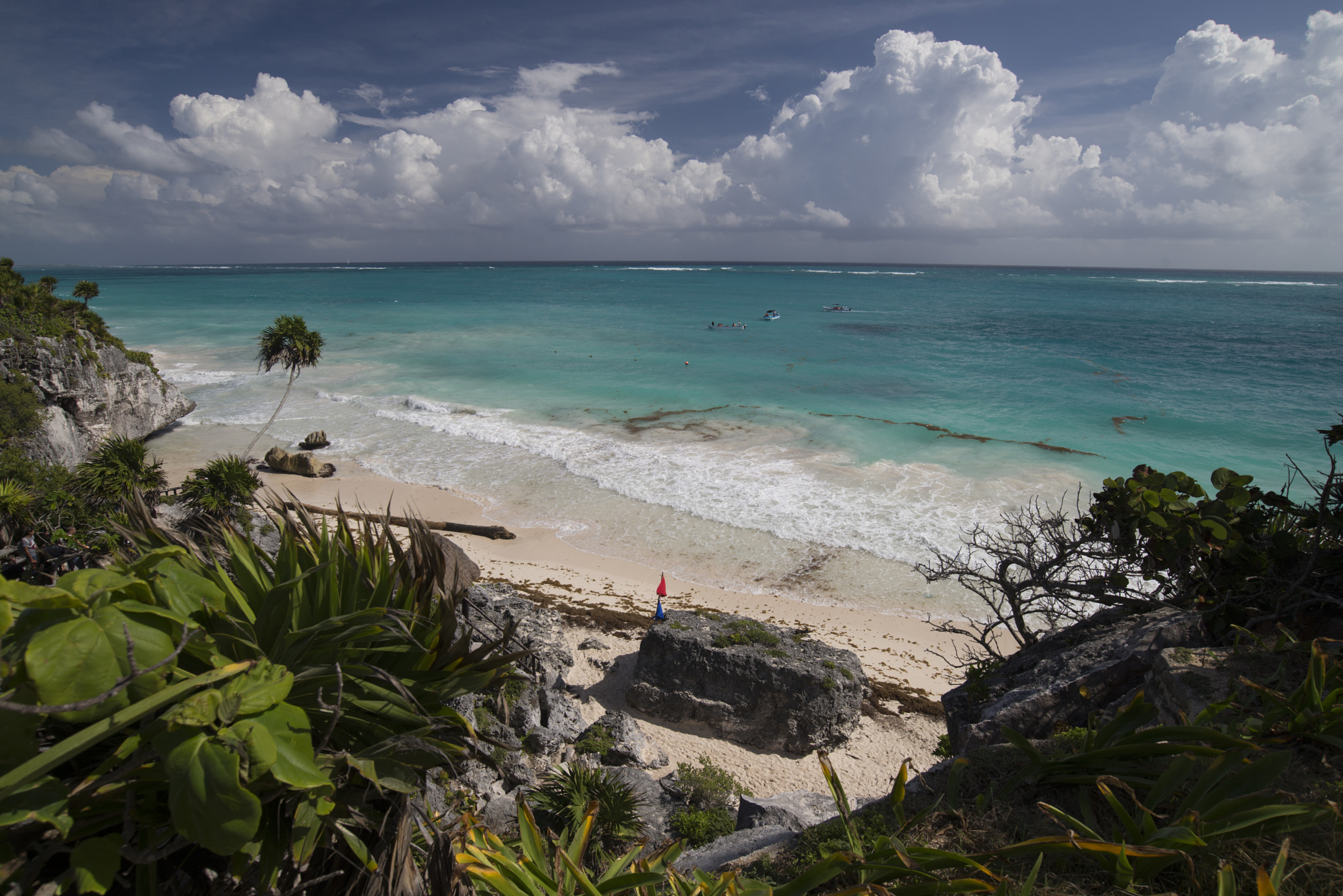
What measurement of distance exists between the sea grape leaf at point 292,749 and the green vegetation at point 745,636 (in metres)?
7.62

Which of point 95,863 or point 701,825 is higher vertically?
point 95,863

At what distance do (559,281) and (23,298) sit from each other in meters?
118

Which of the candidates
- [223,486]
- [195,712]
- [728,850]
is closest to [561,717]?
[728,850]

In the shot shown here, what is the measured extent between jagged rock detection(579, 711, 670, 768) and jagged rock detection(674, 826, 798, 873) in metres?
3.30

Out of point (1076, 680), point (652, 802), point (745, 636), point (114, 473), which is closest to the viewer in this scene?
point (1076, 680)

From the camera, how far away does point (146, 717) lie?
1599 millimetres

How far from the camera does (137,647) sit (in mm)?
1544

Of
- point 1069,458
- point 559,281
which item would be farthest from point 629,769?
point 559,281

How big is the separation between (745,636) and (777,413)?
19.8 meters

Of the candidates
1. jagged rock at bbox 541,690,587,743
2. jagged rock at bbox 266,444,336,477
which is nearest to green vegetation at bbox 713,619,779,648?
jagged rock at bbox 541,690,587,743

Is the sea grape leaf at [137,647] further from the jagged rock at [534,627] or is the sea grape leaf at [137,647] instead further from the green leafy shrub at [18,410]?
the green leafy shrub at [18,410]

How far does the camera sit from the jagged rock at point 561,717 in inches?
292

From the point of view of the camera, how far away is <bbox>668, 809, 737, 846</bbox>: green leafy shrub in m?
5.97

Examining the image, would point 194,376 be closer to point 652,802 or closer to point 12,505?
point 12,505
